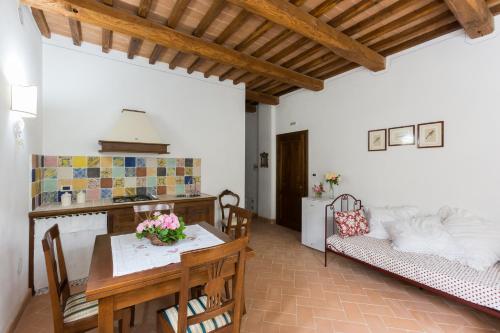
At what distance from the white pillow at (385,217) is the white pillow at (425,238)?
8.6 inches

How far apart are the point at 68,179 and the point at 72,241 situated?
0.92 m

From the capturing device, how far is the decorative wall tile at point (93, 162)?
3.30 meters

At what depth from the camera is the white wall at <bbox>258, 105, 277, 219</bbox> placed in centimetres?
571

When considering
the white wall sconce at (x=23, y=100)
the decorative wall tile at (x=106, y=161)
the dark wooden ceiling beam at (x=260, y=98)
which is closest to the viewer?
the white wall sconce at (x=23, y=100)

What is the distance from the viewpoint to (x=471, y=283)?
1983mm

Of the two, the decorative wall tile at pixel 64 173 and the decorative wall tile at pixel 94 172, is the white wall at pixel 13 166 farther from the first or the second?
the decorative wall tile at pixel 94 172

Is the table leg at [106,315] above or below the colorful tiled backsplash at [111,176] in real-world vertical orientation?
below

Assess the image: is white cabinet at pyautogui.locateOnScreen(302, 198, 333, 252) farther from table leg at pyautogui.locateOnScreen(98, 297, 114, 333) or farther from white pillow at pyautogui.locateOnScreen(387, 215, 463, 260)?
table leg at pyautogui.locateOnScreen(98, 297, 114, 333)

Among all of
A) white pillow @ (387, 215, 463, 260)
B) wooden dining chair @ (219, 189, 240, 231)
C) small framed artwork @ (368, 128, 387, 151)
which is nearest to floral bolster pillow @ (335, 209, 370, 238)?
white pillow @ (387, 215, 463, 260)

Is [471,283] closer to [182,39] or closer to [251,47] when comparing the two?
[251,47]

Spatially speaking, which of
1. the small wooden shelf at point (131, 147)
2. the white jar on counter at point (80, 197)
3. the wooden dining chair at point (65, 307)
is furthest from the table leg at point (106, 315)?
the small wooden shelf at point (131, 147)

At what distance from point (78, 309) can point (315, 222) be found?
329 cm

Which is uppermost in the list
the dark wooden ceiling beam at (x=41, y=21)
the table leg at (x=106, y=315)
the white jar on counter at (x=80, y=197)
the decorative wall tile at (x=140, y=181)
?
the dark wooden ceiling beam at (x=41, y=21)

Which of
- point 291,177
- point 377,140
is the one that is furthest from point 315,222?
point 377,140
